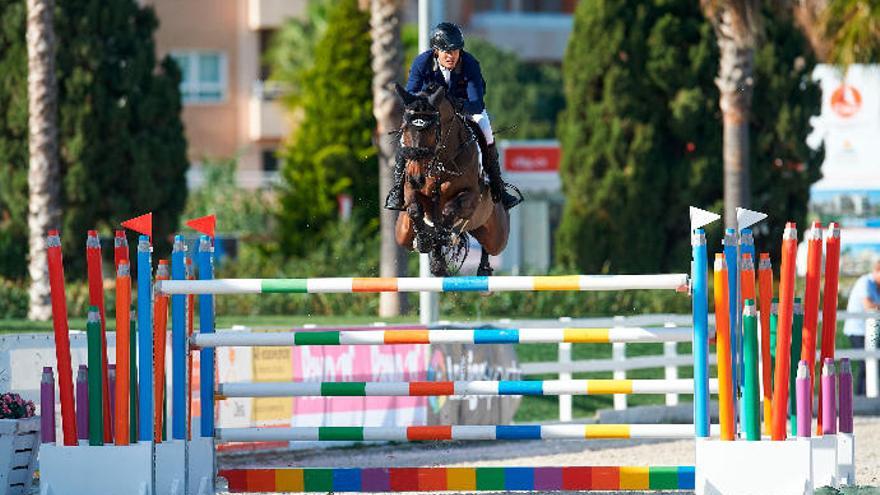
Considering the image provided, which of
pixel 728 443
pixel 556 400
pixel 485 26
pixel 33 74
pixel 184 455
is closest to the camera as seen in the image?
pixel 728 443

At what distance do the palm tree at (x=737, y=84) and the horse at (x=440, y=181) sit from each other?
13035 millimetres

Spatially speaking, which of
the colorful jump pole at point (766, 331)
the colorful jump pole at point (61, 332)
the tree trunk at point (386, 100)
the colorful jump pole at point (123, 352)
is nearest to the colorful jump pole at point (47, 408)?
the colorful jump pole at point (61, 332)

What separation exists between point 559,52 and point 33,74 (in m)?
33.5

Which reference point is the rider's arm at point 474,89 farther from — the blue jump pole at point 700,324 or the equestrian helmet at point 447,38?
the blue jump pole at point 700,324

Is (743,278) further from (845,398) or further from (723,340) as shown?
(845,398)

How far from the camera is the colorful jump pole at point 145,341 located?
8742 mm

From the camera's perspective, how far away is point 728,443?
8.64m

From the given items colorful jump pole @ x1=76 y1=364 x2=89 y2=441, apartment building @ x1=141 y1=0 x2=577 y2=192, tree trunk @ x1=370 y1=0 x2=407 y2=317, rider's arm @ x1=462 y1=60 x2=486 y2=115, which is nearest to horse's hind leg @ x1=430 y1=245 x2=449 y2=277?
rider's arm @ x1=462 y1=60 x2=486 y2=115

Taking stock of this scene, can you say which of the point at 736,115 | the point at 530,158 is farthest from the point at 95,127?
the point at 530,158

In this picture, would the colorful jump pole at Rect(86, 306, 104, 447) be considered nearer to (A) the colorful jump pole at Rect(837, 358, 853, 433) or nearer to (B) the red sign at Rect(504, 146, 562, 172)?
(A) the colorful jump pole at Rect(837, 358, 853, 433)

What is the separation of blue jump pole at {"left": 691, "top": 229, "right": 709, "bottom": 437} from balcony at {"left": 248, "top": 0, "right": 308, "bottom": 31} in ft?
129

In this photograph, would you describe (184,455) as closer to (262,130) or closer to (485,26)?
(262,130)

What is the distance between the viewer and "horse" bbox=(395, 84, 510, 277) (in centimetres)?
1047

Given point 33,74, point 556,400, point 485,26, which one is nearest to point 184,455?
point 556,400
